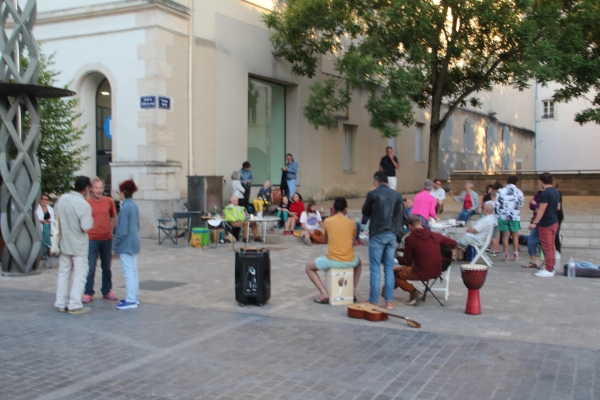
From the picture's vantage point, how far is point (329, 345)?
21.7ft

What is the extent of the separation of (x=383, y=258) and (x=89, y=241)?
3.98 meters

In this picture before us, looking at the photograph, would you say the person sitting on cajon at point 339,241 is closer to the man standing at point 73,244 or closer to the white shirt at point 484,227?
the man standing at point 73,244

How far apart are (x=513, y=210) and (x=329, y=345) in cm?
763

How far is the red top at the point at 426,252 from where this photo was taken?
825 cm

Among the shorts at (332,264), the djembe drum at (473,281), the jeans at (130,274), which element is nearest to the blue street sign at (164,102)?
the jeans at (130,274)

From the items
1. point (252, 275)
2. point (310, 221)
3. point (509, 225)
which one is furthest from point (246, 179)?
point (252, 275)

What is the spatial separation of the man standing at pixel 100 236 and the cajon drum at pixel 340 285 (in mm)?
3009

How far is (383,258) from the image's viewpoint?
8.33m

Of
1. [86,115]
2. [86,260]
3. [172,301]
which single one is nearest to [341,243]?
[172,301]

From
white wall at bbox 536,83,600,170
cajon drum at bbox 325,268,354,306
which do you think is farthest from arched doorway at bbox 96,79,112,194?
white wall at bbox 536,83,600,170

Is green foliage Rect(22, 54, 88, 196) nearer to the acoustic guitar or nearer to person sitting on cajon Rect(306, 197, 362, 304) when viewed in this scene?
person sitting on cajon Rect(306, 197, 362, 304)

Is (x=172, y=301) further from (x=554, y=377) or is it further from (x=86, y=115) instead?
(x=86, y=115)

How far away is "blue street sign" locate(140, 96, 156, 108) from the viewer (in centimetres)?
1622

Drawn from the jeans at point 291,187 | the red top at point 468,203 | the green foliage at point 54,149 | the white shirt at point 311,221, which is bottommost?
the white shirt at point 311,221
